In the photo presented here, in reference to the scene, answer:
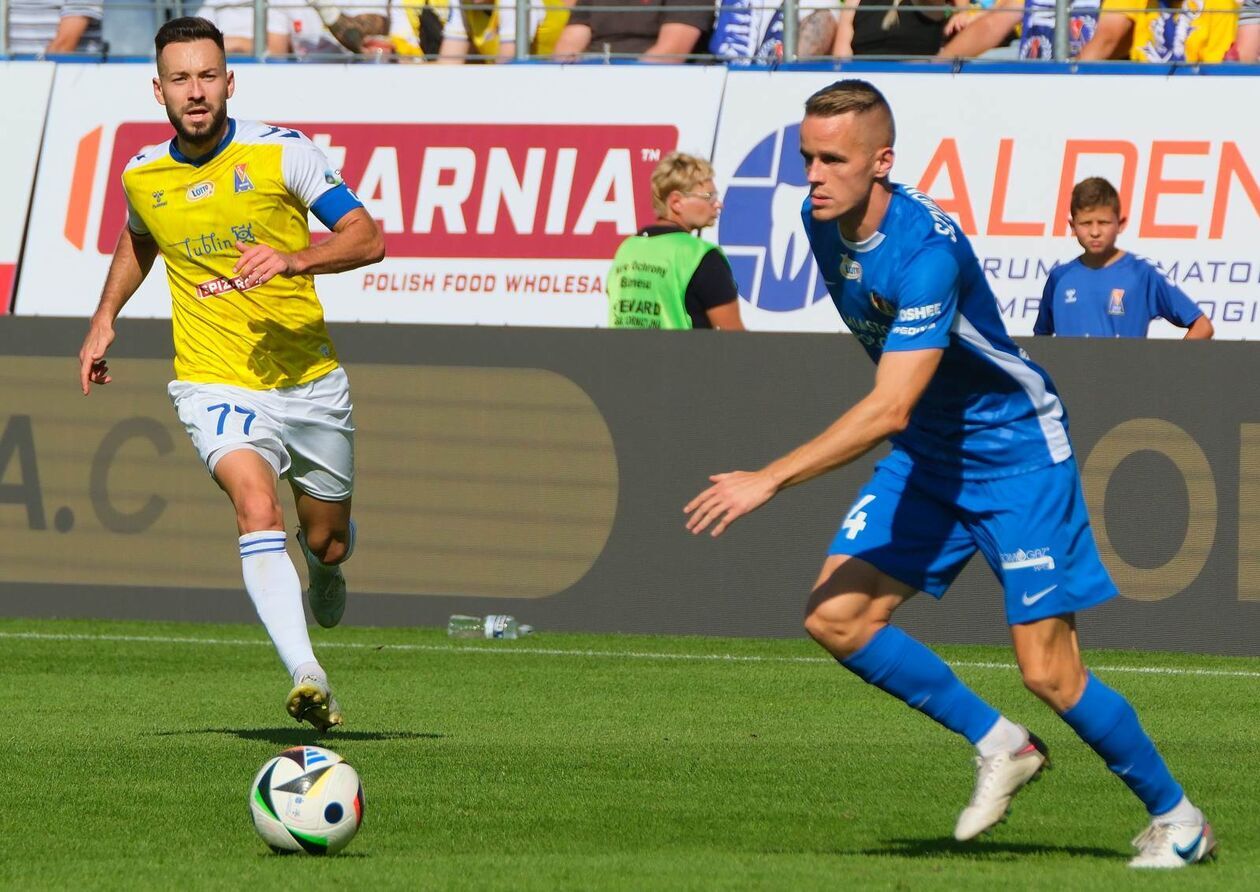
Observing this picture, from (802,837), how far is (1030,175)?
8.32 m

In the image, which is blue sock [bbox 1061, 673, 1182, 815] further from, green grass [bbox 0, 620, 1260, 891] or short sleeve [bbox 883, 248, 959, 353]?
short sleeve [bbox 883, 248, 959, 353]

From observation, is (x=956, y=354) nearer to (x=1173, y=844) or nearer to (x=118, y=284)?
(x=1173, y=844)

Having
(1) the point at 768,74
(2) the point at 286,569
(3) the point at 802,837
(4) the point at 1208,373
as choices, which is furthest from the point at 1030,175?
(3) the point at 802,837

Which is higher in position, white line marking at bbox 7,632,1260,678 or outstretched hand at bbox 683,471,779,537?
outstretched hand at bbox 683,471,779,537

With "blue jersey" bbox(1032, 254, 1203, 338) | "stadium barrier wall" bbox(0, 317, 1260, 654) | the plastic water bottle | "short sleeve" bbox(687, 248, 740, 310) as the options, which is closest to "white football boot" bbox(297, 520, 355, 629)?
the plastic water bottle

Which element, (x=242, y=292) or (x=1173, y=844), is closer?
(x=1173, y=844)

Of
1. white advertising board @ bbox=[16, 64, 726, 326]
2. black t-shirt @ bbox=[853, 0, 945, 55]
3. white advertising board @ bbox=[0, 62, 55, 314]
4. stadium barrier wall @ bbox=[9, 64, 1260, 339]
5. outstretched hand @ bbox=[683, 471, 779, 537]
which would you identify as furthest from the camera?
white advertising board @ bbox=[0, 62, 55, 314]

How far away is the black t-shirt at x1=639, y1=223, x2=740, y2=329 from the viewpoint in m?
12.4

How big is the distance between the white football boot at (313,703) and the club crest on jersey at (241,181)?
1947mm

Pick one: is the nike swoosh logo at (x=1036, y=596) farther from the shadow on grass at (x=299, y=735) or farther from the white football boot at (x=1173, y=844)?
the shadow on grass at (x=299, y=735)

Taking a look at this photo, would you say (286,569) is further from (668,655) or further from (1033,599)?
(668,655)

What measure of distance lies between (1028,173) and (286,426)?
6.95 metres

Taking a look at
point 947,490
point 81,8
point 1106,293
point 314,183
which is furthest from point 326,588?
point 81,8

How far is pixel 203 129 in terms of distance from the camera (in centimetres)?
851
